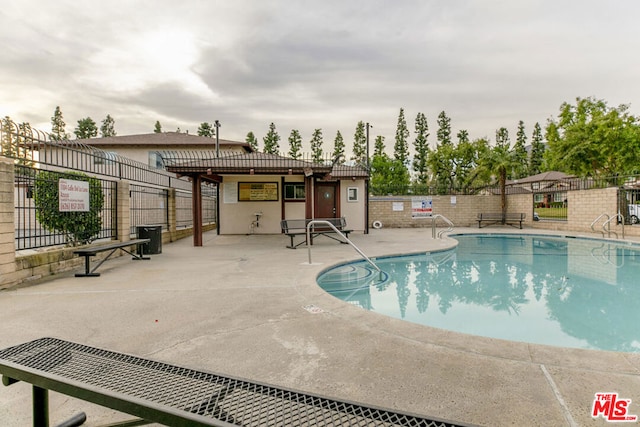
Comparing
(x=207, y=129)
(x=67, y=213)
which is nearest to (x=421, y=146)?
(x=207, y=129)

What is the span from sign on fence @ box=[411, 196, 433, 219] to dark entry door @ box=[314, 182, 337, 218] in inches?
227

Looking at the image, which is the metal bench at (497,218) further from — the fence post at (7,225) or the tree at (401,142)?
the tree at (401,142)

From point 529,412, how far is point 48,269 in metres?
7.63

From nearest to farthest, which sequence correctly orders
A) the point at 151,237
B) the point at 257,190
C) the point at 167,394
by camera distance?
the point at 167,394 → the point at 151,237 → the point at 257,190

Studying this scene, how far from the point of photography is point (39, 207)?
6.30 meters

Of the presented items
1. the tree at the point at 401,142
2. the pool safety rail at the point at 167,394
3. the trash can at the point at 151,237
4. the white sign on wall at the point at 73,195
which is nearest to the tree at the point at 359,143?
the tree at the point at 401,142

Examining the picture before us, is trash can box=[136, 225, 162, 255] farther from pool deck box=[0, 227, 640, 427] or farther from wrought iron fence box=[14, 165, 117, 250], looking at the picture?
pool deck box=[0, 227, 640, 427]

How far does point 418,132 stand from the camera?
41.3m

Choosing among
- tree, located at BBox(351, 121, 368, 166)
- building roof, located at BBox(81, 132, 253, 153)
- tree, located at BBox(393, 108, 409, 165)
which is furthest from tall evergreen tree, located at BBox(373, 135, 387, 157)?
building roof, located at BBox(81, 132, 253, 153)

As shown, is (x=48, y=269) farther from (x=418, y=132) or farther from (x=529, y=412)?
(x=418, y=132)

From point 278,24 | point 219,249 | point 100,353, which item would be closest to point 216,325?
point 100,353

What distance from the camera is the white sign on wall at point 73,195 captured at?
21.4 feet

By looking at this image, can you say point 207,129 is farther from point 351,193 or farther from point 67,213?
point 67,213
